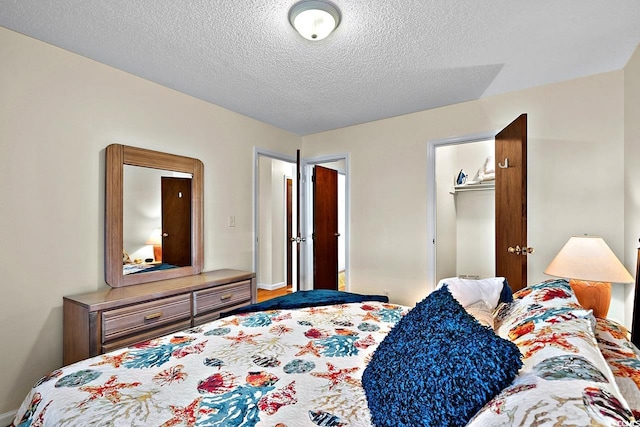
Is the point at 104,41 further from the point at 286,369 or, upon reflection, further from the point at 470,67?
the point at 470,67

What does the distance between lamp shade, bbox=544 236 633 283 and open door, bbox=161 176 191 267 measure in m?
3.06

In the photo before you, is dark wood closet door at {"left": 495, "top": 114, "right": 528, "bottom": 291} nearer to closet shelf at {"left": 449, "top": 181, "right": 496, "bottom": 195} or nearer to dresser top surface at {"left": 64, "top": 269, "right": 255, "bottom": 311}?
closet shelf at {"left": 449, "top": 181, "right": 496, "bottom": 195}

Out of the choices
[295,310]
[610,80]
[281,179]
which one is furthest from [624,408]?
[281,179]

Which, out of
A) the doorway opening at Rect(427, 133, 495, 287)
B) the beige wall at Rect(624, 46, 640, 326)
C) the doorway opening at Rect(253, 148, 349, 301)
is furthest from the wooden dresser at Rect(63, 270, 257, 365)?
the beige wall at Rect(624, 46, 640, 326)

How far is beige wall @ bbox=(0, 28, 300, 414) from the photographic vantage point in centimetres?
195

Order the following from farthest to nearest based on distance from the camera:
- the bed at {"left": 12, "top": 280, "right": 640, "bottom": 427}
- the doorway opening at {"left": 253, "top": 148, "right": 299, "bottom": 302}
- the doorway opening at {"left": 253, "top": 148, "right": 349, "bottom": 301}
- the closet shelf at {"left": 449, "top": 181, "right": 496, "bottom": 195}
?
1. the doorway opening at {"left": 253, "top": 148, "right": 299, "bottom": 302}
2. the doorway opening at {"left": 253, "top": 148, "right": 349, "bottom": 301}
3. the closet shelf at {"left": 449, "top": 181, "right": 496, "bottom": 195}
4. the bed at {"left": 12, "top": 280, "right": 640, "bottom": 427}

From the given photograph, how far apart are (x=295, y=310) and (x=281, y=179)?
13.2 ft

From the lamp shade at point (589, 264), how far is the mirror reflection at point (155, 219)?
122 inches

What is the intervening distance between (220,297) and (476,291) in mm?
2100

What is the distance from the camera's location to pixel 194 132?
305cm

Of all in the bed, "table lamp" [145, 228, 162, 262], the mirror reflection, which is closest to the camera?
the bed

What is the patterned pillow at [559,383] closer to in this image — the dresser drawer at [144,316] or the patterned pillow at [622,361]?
the patterned pillow at [622,361]

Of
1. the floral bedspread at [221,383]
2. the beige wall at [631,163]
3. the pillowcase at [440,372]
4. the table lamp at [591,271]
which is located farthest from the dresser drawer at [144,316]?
the beige wall at [631,163]

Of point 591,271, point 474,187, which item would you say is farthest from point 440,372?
point 474,187
